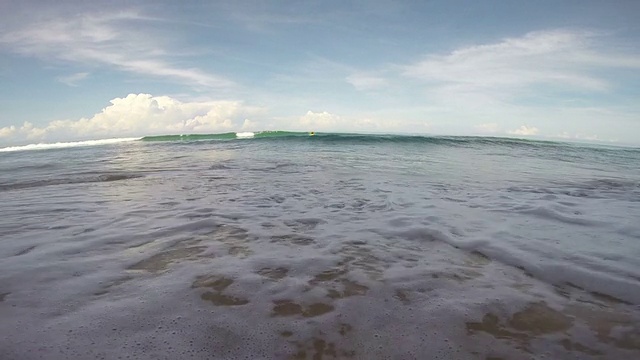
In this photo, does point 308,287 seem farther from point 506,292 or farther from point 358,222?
point 358,222

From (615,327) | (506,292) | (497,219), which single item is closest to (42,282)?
(506,292)

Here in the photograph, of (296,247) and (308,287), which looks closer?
(308,287)

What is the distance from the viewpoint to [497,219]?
17.2 ft

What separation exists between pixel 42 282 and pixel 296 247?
2.42 meters

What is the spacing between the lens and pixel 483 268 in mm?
3387

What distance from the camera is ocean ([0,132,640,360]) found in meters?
2.22

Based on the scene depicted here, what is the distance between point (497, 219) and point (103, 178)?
1015cm

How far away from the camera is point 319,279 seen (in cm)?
310

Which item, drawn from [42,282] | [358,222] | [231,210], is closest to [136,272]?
[42,282]

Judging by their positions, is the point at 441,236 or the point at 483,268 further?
the point at 441,236

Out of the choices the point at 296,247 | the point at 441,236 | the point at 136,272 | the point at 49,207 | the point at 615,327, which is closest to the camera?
the point at 615,327

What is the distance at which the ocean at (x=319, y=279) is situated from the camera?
2223 millimetres

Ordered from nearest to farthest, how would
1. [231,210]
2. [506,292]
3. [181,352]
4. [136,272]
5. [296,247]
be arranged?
[181,352] → [506,292] → [136,272] → [296,247] → [231,210]

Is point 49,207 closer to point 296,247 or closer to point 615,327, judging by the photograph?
point 296,247
